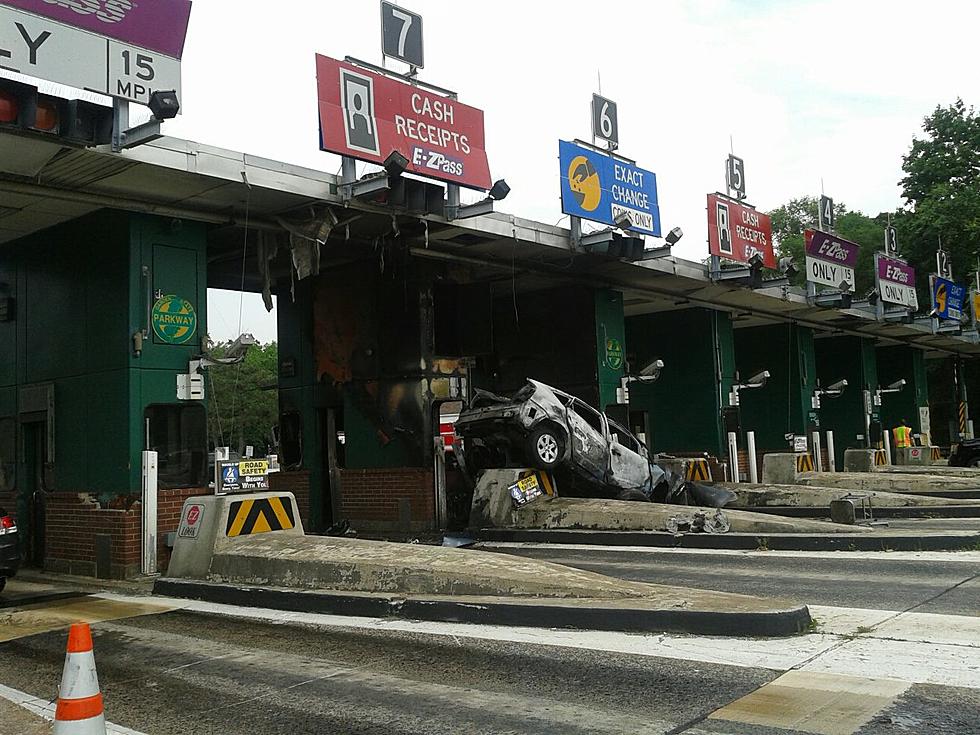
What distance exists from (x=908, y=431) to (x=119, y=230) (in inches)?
1192

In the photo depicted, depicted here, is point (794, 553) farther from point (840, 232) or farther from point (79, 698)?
point (840, 232)

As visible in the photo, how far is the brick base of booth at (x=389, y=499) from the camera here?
16.8m

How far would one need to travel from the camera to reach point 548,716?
4.90 m

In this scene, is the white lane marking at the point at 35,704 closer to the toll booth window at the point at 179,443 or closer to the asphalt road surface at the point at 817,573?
the asphalt road surface at the point at 817,573

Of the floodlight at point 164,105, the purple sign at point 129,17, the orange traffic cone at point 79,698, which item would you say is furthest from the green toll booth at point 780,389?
the orange traffic cone at point 79,698

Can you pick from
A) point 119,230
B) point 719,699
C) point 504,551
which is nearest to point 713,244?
point 504,551

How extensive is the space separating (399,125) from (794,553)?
8.13 meters

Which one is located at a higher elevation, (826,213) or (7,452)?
(826,213)

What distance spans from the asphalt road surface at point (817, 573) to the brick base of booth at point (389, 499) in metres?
4.40

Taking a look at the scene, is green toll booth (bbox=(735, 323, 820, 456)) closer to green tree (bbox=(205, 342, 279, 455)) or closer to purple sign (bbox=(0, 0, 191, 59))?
purple sign (bbox=(0, 0, 191, 59))

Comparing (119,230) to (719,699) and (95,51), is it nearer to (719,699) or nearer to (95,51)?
(95,51)

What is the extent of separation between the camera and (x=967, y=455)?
25562 mm

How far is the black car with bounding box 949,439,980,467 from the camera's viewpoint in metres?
25.4

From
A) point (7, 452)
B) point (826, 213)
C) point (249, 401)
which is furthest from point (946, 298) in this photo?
point (249, 401)
